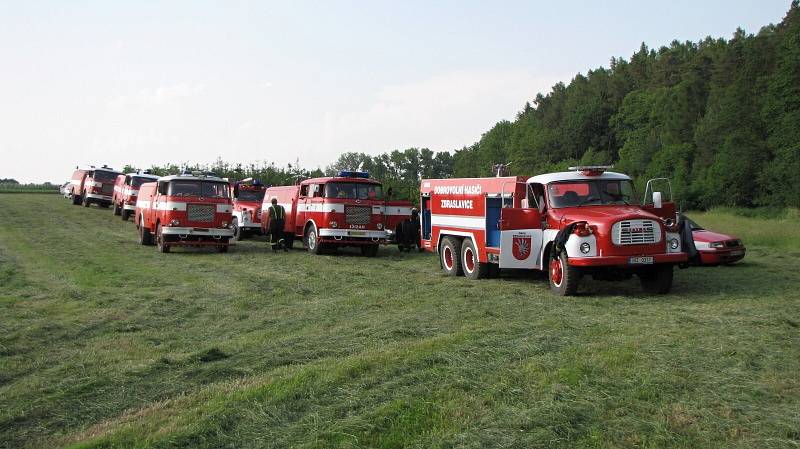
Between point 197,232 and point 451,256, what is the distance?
850 centimetres

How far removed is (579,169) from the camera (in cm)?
1534

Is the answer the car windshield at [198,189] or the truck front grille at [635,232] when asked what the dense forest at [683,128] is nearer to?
the car windshield at [198,189]

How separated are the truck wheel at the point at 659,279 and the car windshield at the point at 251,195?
683 inches

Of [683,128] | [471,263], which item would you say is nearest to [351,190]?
[471,263]

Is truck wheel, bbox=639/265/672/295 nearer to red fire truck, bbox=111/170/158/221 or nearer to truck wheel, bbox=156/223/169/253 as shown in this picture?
truck wheel, bbox=156/223/169/253

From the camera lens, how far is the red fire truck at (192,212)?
22594mm

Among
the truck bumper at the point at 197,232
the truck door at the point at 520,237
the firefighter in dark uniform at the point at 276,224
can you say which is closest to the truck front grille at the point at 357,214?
the firefighter in dark uniform at the point at 276,224

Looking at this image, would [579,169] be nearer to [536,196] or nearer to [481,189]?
[536,196]

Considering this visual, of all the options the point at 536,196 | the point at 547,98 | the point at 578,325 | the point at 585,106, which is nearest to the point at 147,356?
the point at 578,325

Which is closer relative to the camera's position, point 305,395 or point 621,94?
point 305,395

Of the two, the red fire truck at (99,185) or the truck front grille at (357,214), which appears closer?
the truck front grille at (357,214)

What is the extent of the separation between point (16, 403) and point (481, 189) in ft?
36.2

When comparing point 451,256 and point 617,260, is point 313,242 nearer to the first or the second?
point 451,256

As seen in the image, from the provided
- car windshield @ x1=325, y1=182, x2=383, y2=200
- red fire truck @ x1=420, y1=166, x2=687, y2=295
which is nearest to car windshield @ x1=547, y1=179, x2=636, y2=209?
red fire truck @ x1=420, y1=166, x2=687, y2=295
